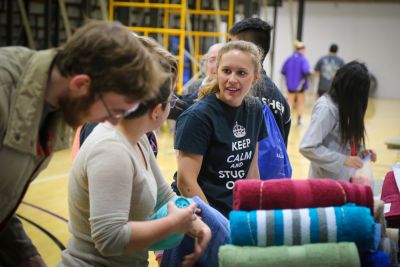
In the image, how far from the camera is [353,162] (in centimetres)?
307

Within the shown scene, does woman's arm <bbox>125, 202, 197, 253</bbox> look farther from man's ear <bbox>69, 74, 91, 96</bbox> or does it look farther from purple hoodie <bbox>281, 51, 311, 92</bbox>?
purple hoodie <bbox>281, 51, 311, 92</bbox>

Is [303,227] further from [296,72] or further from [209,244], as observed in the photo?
[296,72]

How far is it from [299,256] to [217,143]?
3.96 ft

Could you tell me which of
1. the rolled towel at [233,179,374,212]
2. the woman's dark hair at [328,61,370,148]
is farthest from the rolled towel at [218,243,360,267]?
the woman's dark hair at [328,61,370,148]

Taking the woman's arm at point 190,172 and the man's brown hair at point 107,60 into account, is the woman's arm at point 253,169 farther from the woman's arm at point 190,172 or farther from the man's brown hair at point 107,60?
the man's brown hair at point 107,60

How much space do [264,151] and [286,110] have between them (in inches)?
19.0

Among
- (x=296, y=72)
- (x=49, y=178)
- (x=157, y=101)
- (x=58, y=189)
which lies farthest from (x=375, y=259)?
(x=296, y=72)

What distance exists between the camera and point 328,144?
3256 mm

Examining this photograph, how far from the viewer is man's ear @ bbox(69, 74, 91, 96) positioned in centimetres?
139

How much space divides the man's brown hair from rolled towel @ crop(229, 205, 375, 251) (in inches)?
18.4

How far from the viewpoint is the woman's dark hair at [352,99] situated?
3129 mm

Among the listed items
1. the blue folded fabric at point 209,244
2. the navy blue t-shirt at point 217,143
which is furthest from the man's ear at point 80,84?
the navy blue t-shirt at point 217,143

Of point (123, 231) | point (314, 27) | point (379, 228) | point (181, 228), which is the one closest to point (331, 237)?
point (379, 228)

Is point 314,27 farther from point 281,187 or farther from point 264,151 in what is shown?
point 281,187
